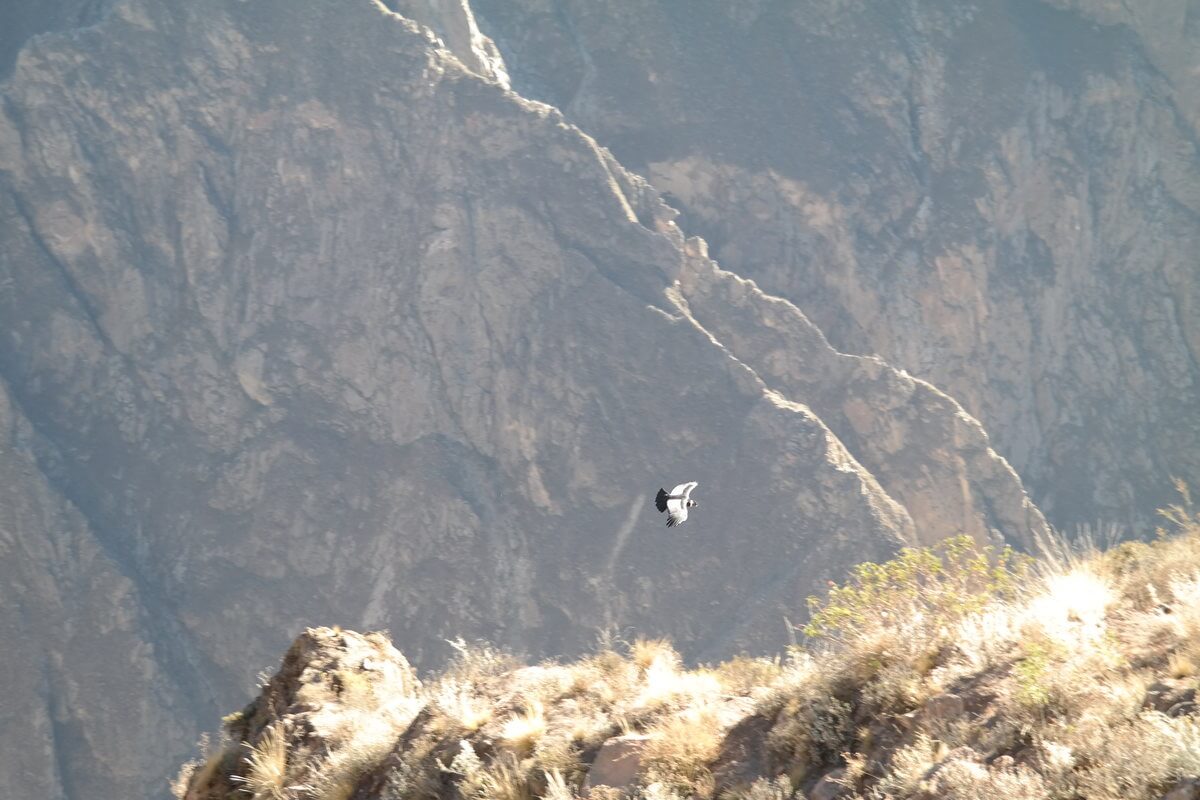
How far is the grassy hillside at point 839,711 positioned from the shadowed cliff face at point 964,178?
5585cm

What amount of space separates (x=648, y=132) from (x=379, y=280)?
18.4 metres

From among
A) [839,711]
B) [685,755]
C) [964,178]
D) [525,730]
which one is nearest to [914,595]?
[839,711]

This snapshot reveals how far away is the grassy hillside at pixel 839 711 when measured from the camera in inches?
280

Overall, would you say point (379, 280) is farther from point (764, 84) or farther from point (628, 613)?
point (764, 84)

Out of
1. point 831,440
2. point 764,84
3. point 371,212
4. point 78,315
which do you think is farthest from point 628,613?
point 764,84

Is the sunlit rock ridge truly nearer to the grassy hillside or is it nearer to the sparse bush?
the grassy hillside

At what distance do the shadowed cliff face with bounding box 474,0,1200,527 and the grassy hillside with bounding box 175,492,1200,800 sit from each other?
2199 inches

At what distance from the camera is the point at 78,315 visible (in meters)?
58.8

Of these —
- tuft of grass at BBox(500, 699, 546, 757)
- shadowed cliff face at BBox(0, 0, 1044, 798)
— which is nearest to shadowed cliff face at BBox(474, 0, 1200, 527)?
shadowed cliff face at BBox(0, 0, 1044, 798)

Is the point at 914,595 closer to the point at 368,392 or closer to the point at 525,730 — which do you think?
the point at 525,730

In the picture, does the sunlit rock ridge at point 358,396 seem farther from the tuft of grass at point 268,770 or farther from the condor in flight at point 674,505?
the condor in flight at point 674,505

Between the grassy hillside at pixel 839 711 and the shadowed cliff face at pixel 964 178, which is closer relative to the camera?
the grassy hillside at pixel 839 711

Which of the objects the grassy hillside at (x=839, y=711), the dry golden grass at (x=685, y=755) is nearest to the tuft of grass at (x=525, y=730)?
the grassy hillside at (x=839, y=711)

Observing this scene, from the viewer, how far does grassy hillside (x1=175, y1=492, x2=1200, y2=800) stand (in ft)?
23.4
